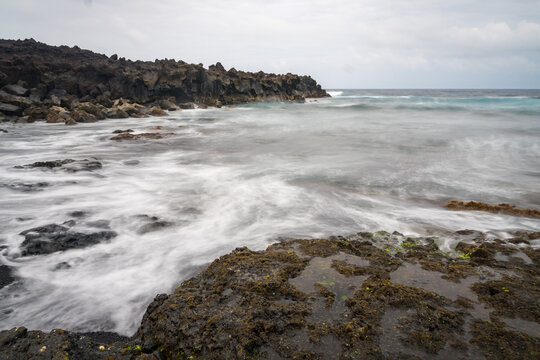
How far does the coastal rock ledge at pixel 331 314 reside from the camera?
204 centimetres

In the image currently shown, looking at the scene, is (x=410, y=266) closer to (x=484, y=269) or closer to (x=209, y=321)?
(x=484, y=269)

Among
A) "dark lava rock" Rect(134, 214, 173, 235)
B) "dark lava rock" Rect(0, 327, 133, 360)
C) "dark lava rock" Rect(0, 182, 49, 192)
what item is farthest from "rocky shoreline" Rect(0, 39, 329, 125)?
"dark lava rock" Rect(0, 327, 133, 360)

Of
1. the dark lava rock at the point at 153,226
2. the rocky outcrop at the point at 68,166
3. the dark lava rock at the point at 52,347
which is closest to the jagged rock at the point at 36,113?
the rocky outcrop at the point at 68,166

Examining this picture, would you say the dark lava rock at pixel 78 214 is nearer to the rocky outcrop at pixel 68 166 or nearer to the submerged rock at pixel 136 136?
the rocky outcrop at pixel 68 166

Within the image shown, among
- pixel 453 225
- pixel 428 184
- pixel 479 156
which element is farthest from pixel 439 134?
pixel 453 225

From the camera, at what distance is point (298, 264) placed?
10.0 feet

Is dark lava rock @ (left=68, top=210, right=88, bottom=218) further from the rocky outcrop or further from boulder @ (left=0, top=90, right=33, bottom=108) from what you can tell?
boulder @ (left=0, top=90, right=33, bottom=108)

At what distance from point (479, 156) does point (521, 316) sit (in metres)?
10.4

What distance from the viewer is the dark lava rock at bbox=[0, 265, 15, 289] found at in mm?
3293

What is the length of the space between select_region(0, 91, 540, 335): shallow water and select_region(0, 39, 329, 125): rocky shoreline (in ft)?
26.5

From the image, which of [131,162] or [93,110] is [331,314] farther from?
[93,110]

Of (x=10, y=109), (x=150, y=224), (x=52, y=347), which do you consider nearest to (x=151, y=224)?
(x=150, y=224)

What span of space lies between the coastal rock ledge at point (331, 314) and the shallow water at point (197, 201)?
2.36 feet

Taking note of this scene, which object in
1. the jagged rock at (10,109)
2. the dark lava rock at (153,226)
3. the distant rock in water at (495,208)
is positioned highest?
the jagged rock at (10,109)
